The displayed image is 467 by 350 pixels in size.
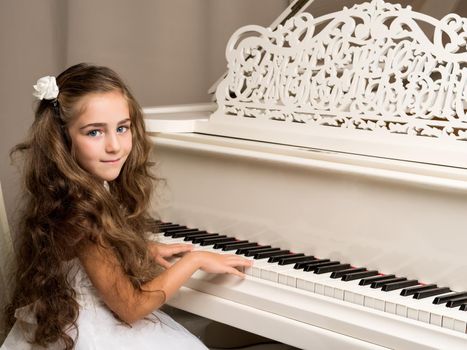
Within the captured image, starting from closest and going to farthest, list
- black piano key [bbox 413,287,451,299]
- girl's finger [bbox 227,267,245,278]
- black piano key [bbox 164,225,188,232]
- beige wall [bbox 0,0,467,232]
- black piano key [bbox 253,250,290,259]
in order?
1. black piano key [bbox 413,287,451,299]
2. girl's finger [bbox 227,267,245,278]
3. black piano key [bbox 253,250,290,259]
4. black piano key [bbox 164,225,188,232]
5. beige wall [bbox 0,0,467,232]

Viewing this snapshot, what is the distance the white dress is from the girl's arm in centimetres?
4

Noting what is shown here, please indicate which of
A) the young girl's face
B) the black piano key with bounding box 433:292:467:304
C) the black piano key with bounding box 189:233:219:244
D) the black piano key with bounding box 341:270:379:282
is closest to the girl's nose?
the young girl's face

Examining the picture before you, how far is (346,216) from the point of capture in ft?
7.89

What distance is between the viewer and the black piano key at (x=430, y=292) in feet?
6.89

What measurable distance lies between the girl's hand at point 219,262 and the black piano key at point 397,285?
400 mm

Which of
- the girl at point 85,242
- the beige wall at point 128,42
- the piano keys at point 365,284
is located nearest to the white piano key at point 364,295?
the piano keys at point 365,284

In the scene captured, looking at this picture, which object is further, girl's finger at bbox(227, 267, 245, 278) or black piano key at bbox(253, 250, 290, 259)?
black piano key at bbox(253, 250, 290, 259)

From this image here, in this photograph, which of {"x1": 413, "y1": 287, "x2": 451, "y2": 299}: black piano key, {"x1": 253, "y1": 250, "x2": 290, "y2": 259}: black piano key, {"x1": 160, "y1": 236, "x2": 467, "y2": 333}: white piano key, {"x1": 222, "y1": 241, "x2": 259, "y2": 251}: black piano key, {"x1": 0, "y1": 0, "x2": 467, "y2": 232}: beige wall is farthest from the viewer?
{"x1": 0, "y1": 0, "x2": 467, "y2": 232}: beige wall

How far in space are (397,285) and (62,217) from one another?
92 centimetres

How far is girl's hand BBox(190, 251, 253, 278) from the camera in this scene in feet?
7.63

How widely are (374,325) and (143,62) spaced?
106 inches

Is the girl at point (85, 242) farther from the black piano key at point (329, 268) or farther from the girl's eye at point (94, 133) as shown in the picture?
the black piano key at point (329, 268)

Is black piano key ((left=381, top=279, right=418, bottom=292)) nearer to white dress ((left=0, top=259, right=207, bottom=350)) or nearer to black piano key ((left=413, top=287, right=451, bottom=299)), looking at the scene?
black piano key ((left=413, top=287, right=451, bottom=299))

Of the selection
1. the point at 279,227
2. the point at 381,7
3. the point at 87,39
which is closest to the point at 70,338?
the point at 279,227
